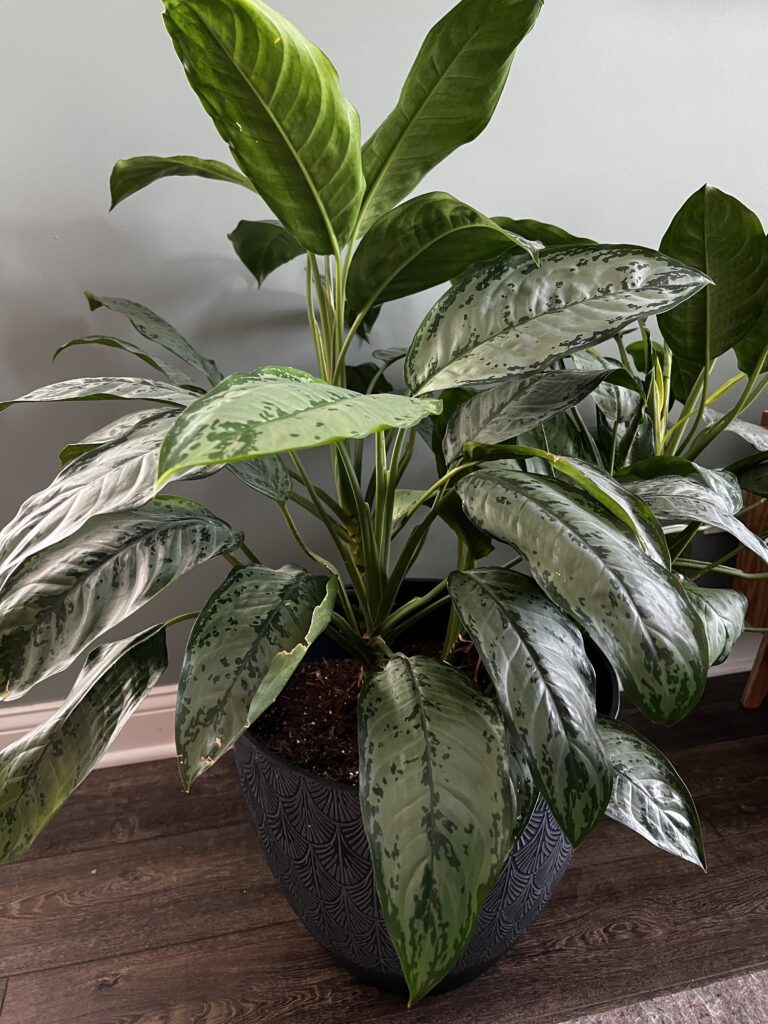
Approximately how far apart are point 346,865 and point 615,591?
44 centimetres

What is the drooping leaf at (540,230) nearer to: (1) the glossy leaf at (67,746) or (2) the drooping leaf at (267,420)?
(2) the drooping leaf at (267,420)

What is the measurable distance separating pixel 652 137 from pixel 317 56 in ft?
2.74

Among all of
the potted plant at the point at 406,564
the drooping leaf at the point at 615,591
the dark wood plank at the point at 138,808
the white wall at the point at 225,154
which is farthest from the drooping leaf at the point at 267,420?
the dark wood plank at the point at 138,808

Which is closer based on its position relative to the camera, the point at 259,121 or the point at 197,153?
the point at 259,121

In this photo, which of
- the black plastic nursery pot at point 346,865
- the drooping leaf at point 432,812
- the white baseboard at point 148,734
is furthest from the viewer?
the white baseboard at point 148,734

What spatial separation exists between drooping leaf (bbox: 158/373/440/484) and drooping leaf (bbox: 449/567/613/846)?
7.7 inches

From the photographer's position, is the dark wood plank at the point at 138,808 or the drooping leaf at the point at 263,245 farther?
the dark wood plank at the point at 138,808

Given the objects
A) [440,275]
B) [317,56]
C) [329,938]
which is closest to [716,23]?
[440,275]

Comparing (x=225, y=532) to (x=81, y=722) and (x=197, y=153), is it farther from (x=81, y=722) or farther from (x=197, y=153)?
(x=197, y=153)

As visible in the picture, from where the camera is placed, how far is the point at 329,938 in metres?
0.86

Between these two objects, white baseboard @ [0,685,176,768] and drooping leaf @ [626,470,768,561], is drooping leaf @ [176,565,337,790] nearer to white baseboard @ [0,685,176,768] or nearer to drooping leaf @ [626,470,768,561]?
drooping leaf @ [626,470,768,561]

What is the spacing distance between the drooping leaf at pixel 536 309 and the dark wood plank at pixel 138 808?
851 mm

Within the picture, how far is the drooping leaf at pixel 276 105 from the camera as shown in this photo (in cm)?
54

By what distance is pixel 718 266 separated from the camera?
812 mm
